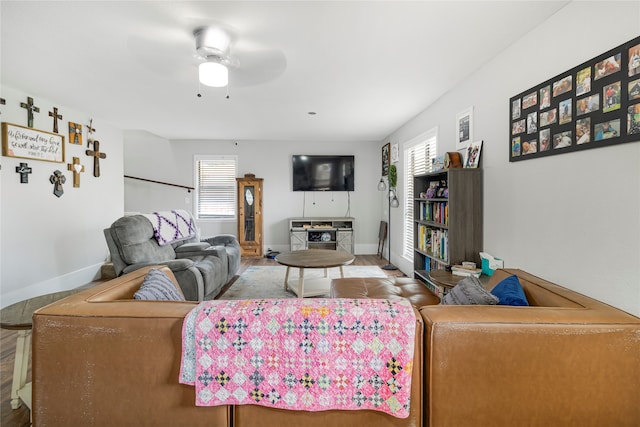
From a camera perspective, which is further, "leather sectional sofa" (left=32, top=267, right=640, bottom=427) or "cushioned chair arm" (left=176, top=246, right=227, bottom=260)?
"cushioned chair arm" (left=176, top=246, right=227, bottom=260)

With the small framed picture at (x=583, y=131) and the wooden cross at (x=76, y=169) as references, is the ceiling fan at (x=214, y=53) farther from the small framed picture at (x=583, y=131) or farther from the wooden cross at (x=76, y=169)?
the wooden cross at (x=76, y=169)

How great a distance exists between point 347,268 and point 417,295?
259 centimetres

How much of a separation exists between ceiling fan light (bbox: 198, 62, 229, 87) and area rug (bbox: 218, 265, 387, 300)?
2.31 meters

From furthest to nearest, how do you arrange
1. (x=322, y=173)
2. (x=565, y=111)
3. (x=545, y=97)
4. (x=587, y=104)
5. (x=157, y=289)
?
(x=322, y=173), (x=545, y=97), (x=565, y=111), (x=587, y=104), (x=157, y=289)

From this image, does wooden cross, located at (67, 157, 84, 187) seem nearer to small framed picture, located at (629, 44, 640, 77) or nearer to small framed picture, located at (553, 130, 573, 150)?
small framed picture, located at (553, 130, 573, 150)

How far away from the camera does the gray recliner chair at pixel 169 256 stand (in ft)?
8.88

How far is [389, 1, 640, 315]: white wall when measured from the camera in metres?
1.40

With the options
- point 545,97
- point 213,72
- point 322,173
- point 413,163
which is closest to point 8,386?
point 213,72

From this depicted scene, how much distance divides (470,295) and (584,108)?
124 cm

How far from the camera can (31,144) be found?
10.8 feet

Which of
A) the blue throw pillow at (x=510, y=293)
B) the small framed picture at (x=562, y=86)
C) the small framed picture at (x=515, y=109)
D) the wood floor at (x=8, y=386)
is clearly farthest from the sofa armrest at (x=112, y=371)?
the small framed picture at (x=515, y=109)

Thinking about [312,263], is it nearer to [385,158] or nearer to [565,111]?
[565,111]

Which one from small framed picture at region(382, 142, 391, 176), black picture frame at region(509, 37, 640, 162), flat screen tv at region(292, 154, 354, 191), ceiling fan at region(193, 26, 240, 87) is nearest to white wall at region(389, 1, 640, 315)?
black picture frame at region(509, 37, 640, 162)

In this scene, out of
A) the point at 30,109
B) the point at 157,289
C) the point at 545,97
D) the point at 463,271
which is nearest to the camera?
the point at 157,289
